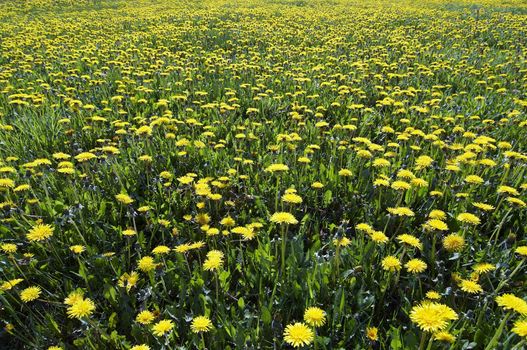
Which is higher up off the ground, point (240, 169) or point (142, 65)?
point (142, 65)

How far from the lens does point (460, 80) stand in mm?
7602

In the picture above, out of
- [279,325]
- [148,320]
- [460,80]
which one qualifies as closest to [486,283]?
[279,325]

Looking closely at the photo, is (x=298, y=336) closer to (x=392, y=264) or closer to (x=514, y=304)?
(x=392, y=264)

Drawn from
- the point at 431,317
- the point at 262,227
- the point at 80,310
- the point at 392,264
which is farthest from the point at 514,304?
the point at 80,310

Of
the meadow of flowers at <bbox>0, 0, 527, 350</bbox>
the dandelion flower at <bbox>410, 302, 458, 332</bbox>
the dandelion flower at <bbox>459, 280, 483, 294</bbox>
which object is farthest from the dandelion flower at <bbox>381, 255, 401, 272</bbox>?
the dandelion flower at <bbox>410, 302, 458, 332</bbox>

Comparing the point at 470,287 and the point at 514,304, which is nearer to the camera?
the point at 514,304

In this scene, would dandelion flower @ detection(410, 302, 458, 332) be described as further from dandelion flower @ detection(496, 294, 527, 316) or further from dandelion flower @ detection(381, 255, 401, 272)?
dandelion flower @ detection(381, 255, 401, 272)

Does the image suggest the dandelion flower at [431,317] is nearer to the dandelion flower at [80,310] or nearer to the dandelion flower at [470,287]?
the dandelion flower at [470,287]

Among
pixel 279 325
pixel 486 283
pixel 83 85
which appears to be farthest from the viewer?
pixel 83 85

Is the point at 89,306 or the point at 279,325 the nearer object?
the point at 89,306

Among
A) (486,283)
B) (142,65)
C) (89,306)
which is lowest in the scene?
(486,283)

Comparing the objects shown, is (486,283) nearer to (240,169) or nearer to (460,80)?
(240,169)

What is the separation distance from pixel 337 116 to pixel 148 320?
4578 millimetres

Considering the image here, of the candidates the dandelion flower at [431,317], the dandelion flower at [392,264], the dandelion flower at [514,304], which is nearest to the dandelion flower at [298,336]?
the dandelion flower at [431,317]
